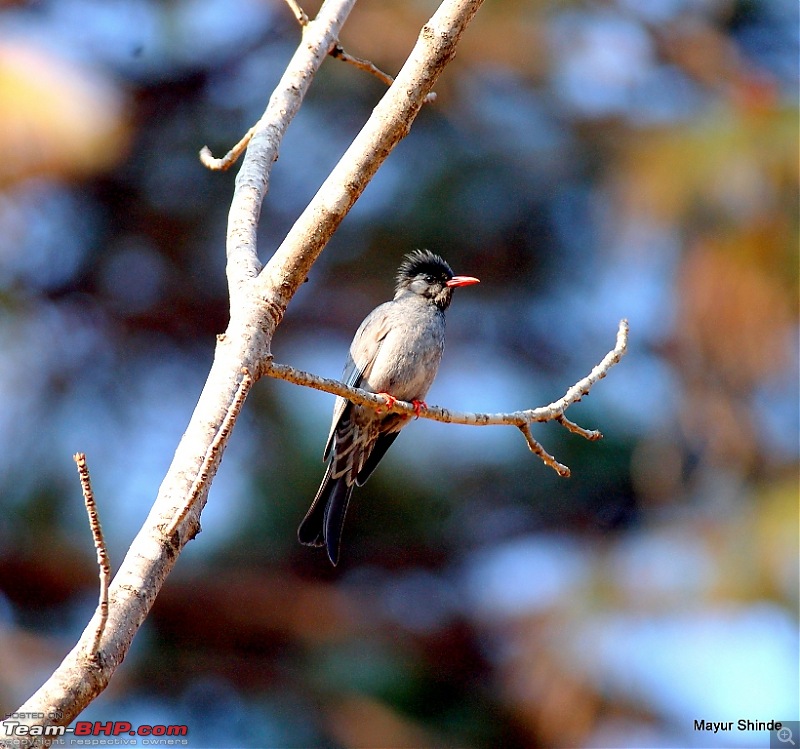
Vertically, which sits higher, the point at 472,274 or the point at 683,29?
the point at 683,29

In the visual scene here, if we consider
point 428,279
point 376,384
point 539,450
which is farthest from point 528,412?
point 428,279

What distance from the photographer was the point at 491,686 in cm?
959

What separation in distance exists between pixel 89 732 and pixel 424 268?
309cm

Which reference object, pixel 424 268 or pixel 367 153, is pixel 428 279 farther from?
pixel 367 153

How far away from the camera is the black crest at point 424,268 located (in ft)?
18.3

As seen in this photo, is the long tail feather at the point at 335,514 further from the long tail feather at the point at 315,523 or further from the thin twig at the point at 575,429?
the thin twig at the point at 575,429

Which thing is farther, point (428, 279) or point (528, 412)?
point (428, 279)

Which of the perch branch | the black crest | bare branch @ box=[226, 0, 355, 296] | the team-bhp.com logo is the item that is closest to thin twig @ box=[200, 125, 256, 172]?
bare branch @ box=[226, 0, 355, 296]

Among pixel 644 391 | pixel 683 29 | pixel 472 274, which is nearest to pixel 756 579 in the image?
pixel 644 391

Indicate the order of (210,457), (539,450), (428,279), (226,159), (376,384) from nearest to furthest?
1. (210,457)
2. (539,450)
3. (226,159)
4. (376,384)
5. (428,279)

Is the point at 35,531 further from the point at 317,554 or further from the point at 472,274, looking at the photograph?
the point at 472,274

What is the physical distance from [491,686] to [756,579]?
3.21 metres

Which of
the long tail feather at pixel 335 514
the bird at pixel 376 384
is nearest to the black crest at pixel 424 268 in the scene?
the bird at pixel 376 384

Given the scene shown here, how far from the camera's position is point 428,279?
5559 mm
